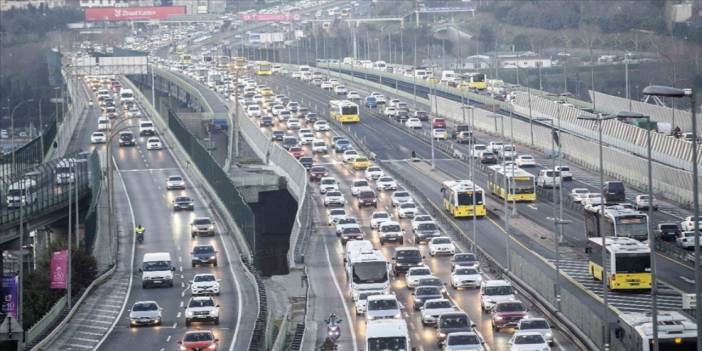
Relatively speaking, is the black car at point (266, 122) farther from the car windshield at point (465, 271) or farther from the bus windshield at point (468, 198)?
the car windshield at point (465, 271)

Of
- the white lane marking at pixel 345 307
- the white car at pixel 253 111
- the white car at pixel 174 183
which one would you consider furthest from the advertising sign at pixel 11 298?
the white car at pixel 253 111

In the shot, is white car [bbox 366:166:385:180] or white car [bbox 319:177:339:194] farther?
white car [bbox 366:166:385:180]

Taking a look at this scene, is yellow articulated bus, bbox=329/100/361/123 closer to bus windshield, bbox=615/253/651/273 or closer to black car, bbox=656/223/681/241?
black car, bbox=656/223/681/241

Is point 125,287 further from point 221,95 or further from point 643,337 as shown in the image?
point 221,95

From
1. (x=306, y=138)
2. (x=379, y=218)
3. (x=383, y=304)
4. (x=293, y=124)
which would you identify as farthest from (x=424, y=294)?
(x=293, y=124)

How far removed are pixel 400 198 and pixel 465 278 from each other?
91.2ft

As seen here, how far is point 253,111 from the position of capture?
15438cm

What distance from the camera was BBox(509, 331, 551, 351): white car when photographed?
45.9 metres

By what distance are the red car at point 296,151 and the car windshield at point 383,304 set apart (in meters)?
62.8

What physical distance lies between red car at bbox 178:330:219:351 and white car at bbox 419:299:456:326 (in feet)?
22.4

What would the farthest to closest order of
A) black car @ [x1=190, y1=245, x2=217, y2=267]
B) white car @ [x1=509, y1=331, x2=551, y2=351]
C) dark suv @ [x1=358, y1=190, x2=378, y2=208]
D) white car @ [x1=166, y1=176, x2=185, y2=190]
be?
white car @ [x1=166, y1=176, x2=185, y2=190] < dark suv @ [x1=358, y1=190, x2=378, y2=208] < black car @ [x1=190, y1=245, x2=217, y2=267] < white car @ [x1=509, y1=331, x2=551, y2=351]

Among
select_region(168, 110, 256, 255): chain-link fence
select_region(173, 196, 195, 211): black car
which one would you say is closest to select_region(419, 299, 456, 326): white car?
select_region(168, 110, 256, 255): chain-link fence

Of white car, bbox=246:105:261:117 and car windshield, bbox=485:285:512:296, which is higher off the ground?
white car, bbox=246:105:261:117

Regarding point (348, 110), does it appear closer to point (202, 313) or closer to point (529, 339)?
point (202, 313)
